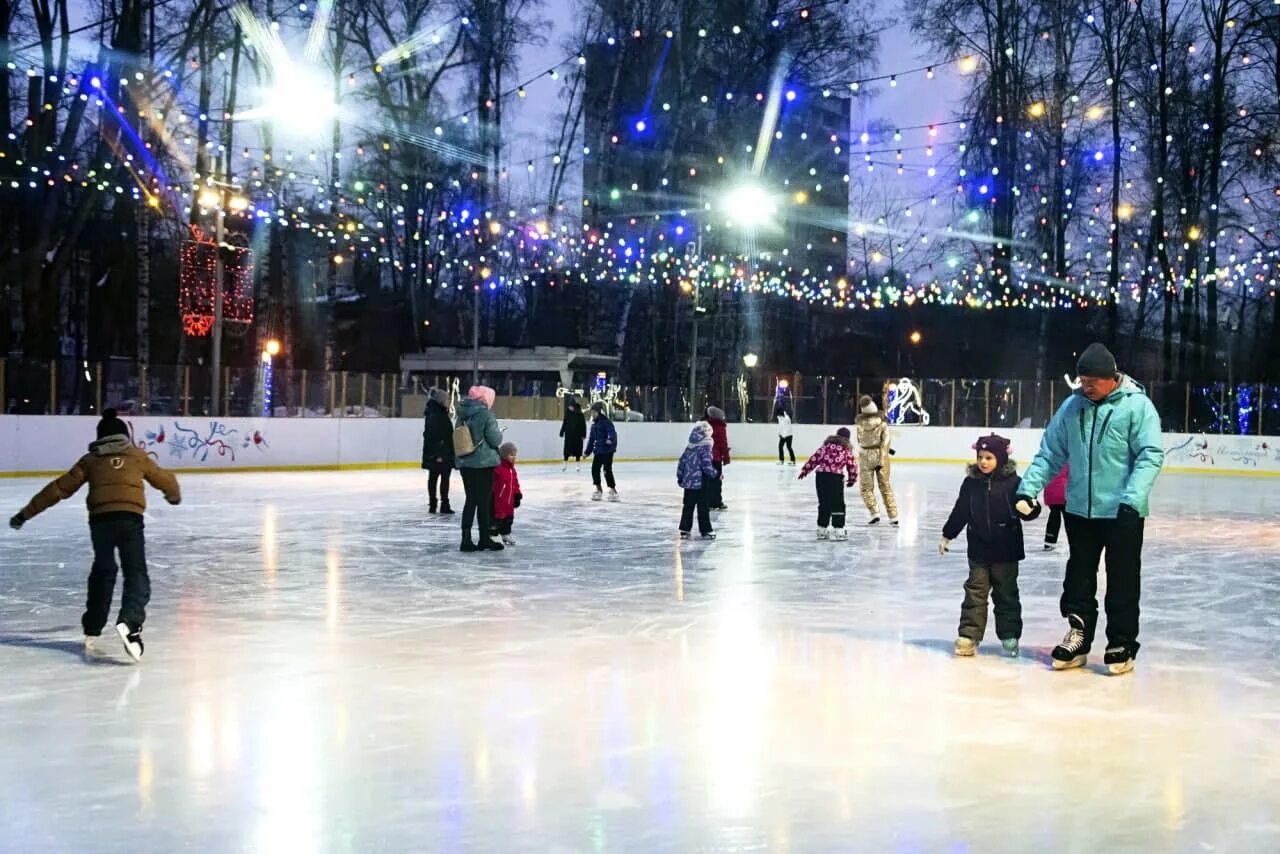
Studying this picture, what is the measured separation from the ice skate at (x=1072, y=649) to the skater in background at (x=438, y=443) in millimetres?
9410

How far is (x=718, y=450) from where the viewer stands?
17.0 meters

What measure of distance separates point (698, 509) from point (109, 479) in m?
7.09

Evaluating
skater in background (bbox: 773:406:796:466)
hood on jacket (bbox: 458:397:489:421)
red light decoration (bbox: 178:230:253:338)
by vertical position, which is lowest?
skater in background (bbox: 773:406:796:466)

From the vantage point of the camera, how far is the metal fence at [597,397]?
22.2m

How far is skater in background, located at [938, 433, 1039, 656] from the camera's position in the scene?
269 inches

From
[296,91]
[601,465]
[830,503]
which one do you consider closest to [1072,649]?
[830,503]

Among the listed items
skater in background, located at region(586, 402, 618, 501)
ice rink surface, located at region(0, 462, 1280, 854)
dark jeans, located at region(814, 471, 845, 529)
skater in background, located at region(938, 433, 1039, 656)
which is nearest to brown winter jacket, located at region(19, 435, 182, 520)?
ice rink surface, located at region(0, 462, 1280, 854)

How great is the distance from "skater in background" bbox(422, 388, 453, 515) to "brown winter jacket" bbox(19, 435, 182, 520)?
8.25 m

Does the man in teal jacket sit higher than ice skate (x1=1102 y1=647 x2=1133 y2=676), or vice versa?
the man in teal jacket

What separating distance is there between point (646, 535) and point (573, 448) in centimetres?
1163

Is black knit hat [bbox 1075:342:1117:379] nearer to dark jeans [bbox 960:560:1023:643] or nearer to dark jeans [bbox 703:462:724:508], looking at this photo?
→ dark jeans [bbox 960:560:1023:643]

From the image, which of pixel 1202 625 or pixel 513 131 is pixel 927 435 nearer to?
pixel 513 131

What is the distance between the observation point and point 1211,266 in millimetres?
34250

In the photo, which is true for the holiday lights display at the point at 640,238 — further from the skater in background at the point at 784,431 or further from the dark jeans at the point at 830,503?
the dark jeans at the point at 830,503
